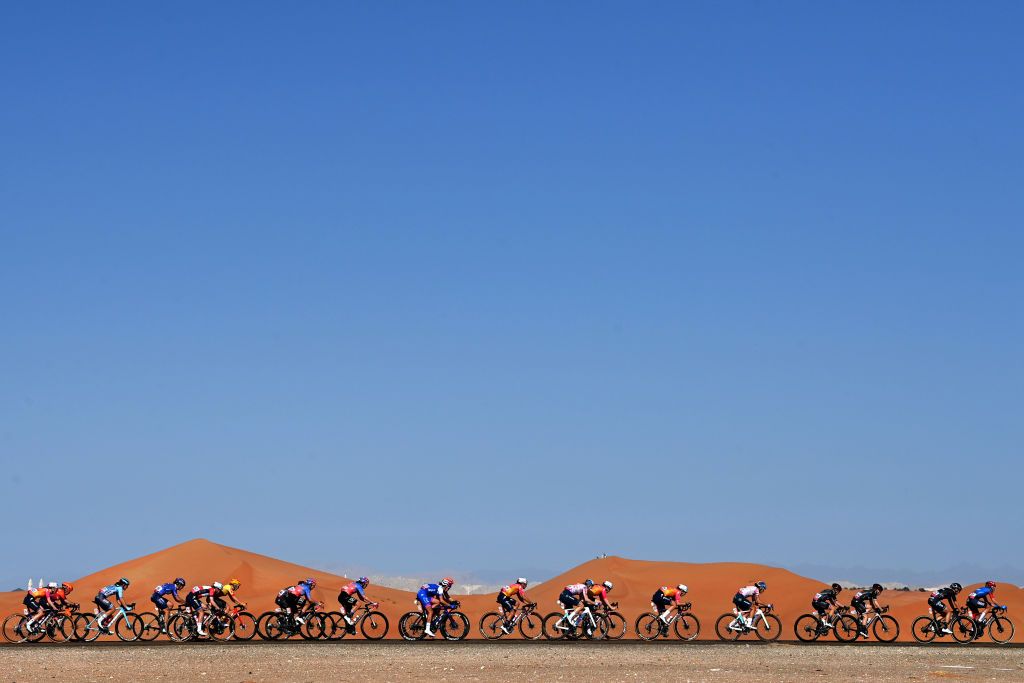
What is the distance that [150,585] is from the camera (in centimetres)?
6812

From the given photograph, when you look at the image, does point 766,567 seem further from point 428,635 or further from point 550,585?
point 428,635

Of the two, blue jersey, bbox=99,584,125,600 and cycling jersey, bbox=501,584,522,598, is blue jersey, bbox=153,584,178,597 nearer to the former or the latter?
blue jersey, bbox=99,584,125,600

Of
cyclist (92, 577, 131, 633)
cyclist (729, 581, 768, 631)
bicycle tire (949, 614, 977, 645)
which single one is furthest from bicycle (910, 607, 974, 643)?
cyclist (92, 577, 131, 633)

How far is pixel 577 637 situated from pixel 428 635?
15.6ft

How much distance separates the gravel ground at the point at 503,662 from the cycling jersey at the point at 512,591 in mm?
2813

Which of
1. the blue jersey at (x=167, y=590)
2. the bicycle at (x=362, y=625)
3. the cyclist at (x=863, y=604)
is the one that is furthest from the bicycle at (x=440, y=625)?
the cyclist at (x=863, y=604)

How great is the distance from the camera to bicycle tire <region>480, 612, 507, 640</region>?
42125 mm

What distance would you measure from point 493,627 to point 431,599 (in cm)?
232

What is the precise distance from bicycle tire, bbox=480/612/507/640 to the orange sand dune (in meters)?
17.7

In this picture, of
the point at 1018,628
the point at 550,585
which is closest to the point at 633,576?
the point at 550,585

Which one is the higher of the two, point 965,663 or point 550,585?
point 550,585

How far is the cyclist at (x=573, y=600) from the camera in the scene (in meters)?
41.8

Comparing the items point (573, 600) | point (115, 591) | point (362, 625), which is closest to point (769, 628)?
point (573, 600)

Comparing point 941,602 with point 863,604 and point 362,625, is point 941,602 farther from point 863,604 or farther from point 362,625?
point 362,625
